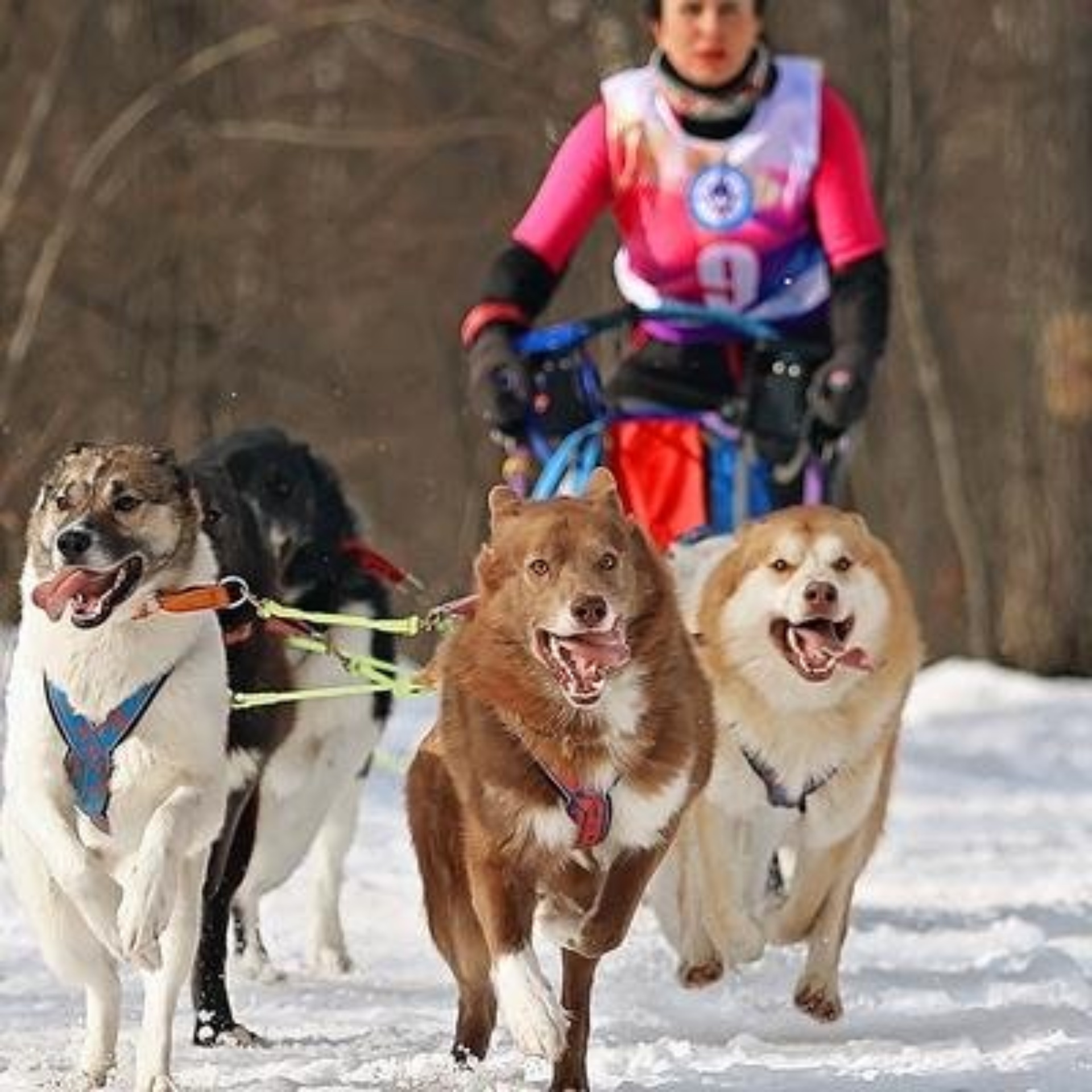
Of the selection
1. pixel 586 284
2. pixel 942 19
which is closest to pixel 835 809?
pixel 586 284

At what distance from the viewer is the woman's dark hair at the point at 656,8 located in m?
6.36

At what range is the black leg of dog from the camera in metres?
5.29

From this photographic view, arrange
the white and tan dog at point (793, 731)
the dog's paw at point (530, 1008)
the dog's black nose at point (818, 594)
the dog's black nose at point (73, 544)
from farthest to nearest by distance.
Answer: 1. the white and tan dog at point (793, 731)
2. the dog's black nose at point (818, 594)
3. the dog's black nose at point (73, 544)
4. the dog's paw at point (530, 1008)

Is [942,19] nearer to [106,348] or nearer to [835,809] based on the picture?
[106,348]

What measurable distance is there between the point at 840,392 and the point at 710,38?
2.84 feet

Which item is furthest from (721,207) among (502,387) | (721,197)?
(502,387)

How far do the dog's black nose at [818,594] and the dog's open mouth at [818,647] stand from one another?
0.14ft

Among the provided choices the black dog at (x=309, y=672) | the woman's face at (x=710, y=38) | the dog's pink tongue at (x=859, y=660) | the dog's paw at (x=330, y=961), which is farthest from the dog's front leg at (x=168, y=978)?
the woman's face at (x=710, y=38)

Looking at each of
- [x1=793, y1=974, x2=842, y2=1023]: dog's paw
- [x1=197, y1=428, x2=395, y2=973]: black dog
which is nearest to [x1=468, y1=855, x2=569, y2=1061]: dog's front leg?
[x1=793, y1=974, x2=842, y2=1023]: dog's paw

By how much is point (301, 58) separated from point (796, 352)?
18147 mm

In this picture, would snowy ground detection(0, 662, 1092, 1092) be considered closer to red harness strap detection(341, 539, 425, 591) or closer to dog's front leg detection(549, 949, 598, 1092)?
dog's front leg detection(549, 949, 598, 1092)

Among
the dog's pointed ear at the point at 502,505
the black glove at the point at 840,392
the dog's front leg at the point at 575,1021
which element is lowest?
the dog's front leg at the point at 575,1021

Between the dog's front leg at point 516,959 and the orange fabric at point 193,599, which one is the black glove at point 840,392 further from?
the dog's front leg at point 516,959

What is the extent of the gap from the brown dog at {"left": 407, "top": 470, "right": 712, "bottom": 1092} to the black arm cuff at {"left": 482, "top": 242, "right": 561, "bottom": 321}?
184 centimetres
